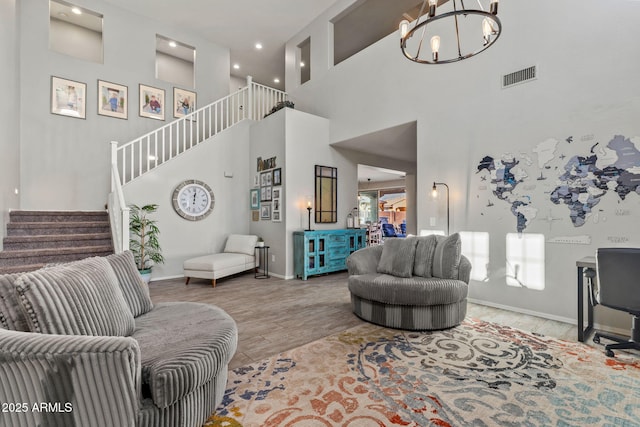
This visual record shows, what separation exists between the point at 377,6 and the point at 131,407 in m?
8.07

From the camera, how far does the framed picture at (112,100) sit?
6.03 metres

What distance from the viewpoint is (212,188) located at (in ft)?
20.5

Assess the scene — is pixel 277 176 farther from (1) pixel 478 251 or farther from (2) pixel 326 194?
(1) pixel 478 251

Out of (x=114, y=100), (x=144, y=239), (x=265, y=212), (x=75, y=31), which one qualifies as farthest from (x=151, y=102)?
(x=265, y=212)

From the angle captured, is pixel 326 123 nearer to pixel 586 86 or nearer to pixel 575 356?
pixel 586 86

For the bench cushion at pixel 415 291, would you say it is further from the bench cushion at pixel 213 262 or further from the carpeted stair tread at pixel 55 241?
the carpeted stair tread at pixel 55 241

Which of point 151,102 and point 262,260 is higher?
point 151,102

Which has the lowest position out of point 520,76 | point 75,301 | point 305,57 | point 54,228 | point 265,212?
point 75,301

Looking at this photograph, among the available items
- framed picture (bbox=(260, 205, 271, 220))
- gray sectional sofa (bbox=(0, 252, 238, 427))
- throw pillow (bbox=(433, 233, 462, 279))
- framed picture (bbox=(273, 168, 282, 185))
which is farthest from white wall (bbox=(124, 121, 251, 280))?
throw pillow (bbox=(433, 233, 462, 279))

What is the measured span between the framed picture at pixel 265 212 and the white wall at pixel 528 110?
2856 millimetres

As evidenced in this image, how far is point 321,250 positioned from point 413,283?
2.99 m

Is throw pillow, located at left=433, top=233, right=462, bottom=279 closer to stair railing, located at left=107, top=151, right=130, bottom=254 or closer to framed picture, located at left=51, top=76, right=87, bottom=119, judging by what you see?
stair railing, located at left=107, top=151, right=130, bottom=254

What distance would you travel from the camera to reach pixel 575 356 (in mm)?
2449

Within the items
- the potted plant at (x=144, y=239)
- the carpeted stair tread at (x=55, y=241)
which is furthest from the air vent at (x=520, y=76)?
the carpeted stair tread at (x=55, y=241)
